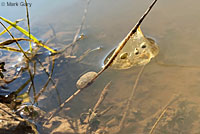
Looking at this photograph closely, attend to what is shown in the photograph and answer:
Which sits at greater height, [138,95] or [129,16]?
[129,16]

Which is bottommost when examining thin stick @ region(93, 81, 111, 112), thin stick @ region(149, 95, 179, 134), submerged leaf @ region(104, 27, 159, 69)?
thin stick @ region(149, 95, 179, 134)

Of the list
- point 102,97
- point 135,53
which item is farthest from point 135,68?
point 102,97

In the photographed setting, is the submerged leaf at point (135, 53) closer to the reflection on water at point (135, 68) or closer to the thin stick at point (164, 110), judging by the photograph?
the reflection on water at point (135, 68)

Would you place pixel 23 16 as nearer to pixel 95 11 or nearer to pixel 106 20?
pixel 95 11

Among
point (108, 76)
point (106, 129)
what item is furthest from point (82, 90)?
point (106, 129)

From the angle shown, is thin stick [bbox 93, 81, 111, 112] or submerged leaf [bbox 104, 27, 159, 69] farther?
submerged leaf [bbox 104, 27, 159, 69]

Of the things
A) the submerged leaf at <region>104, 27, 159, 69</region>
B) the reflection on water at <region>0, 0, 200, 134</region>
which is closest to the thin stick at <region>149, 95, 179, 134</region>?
the reflection on water at <region>0, 0, 200, 134</region>

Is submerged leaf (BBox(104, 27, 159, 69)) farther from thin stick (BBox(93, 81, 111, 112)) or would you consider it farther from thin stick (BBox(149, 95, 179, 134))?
thin stick (BBox(149, 95, 179, 134))
